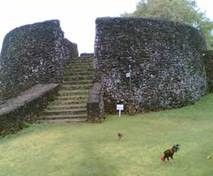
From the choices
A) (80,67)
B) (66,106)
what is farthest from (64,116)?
(80,67)

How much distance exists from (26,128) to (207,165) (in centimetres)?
744

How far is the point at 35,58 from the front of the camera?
841 inches

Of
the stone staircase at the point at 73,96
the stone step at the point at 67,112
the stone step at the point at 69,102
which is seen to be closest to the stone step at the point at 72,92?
the stone staircase at the point at 73,96

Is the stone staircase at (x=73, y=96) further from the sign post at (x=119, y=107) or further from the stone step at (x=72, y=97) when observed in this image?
the sign post at (x=119, y=107)

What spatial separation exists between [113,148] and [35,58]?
8.44 metres

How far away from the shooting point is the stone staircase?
18.5m

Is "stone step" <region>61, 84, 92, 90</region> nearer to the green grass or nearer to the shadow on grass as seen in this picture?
the green grass

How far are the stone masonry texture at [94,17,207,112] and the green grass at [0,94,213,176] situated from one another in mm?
1501

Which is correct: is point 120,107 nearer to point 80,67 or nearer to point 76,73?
point 76,73

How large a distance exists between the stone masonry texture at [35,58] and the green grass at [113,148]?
146 inches

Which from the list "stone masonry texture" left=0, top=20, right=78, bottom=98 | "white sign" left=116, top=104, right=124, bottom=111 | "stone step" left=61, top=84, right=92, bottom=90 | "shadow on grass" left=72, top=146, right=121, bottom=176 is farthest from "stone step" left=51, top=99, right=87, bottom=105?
"shadow on grass" left=72, top=146, right=121, bottom=176

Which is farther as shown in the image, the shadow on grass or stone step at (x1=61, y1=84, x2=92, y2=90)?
stone step at (x1=61, y1=84, x2=92, y2=90)

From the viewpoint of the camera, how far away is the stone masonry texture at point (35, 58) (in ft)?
69.3

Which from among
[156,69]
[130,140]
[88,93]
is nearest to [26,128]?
[88,93]
